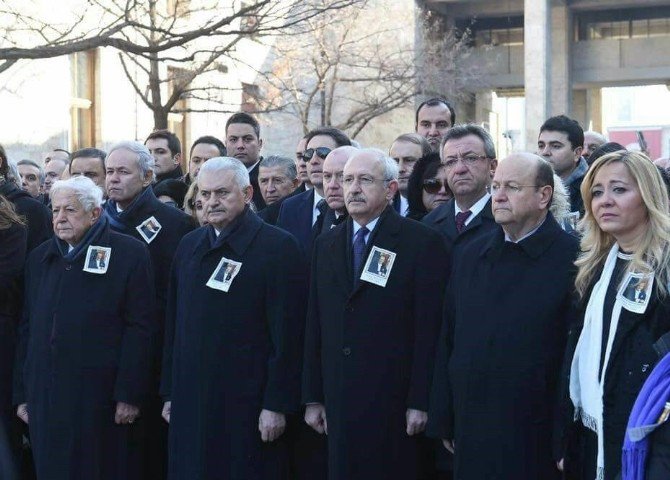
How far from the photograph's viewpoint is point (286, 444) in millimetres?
7160

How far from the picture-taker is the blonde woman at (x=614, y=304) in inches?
205

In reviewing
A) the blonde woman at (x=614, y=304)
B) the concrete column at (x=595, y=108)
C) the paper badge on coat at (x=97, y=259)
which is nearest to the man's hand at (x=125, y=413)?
the paper badge on coat at (x=97, y=259)

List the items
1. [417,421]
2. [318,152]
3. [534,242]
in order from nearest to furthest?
1. [534,242]
2. [417,421]
3. [318,152]

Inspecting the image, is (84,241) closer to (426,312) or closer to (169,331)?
(169,331)

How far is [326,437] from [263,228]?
4.30 feet

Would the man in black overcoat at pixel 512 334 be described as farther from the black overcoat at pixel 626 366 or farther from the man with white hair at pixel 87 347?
the man with white hair at pixel 87 347

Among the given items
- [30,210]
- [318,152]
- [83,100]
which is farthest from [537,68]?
[30,210]

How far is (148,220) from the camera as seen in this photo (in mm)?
8188

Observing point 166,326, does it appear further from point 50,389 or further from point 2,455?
point 2,455

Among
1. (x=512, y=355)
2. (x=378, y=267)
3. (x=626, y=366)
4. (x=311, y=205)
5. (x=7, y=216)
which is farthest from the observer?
(x=311, y=205)

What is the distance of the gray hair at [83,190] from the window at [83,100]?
1446cm

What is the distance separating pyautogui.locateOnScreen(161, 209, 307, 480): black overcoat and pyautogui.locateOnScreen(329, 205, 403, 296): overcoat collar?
47cm

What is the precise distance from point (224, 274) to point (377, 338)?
Result: 3.50 feet

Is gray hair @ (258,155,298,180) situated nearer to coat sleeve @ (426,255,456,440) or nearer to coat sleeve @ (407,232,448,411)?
coat sleeve @ (407,232,448,411)
